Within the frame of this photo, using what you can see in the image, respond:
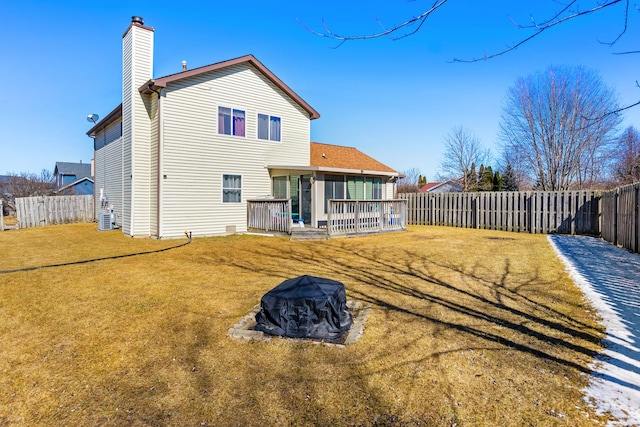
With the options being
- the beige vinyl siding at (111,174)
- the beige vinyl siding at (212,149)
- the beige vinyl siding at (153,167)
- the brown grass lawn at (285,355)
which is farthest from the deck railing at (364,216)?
the beige vinyl siding at (111,174)

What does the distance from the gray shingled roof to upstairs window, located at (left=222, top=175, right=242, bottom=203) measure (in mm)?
36045

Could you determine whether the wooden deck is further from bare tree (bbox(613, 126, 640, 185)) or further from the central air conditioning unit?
bare tree (bbox(613, 126, 640, 185))

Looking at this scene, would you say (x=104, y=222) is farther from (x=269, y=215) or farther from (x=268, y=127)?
A: (x=268, y=127)

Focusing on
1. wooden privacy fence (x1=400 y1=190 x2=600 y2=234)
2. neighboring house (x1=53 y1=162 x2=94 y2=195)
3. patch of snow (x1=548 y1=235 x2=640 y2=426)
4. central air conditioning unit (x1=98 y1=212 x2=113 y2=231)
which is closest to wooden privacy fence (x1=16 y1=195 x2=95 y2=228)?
central air conditioning unit (x1=98 y1=212 x2=113 y2=231)

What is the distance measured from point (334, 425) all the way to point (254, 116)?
12.6m

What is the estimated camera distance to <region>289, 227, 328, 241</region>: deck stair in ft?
36.5

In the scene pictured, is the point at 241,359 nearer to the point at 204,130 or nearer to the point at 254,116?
the point at 204,130

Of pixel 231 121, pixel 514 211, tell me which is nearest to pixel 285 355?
pixel 231 121

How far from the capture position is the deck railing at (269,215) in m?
11.4

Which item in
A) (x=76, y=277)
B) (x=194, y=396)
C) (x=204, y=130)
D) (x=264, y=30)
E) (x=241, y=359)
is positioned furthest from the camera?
(x=204, y=130)

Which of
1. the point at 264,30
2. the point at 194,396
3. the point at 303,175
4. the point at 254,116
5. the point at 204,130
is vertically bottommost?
the point at 194,396

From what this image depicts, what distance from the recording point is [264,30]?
9828 millimetres

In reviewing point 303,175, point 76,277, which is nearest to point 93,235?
point 76,277

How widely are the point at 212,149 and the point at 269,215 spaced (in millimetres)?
3296
